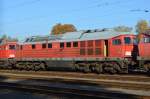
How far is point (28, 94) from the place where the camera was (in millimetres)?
17562

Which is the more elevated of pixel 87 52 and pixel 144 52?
pixel 87 52

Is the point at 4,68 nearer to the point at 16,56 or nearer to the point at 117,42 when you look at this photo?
the point at 16,56

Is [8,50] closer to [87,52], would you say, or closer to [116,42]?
[87,52]

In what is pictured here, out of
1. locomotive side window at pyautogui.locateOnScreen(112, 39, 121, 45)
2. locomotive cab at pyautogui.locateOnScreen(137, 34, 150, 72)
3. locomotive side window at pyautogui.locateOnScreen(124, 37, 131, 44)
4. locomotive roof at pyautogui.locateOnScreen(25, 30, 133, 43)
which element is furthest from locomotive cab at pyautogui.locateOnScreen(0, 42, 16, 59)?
locomotive cab at pyautogui.locateOnScreen(137, 34, 150, 72)

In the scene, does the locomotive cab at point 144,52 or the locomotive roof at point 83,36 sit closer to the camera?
the locomotive cab at point 144,52

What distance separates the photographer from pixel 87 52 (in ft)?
111

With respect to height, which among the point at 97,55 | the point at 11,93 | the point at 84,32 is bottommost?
the point at 11,93

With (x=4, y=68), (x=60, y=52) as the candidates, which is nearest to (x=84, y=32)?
(x=60, y=52)

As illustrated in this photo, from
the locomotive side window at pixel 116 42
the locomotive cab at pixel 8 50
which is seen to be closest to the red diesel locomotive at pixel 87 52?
the locomotive side window at pixel 116 42

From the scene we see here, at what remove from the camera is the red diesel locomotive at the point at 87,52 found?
1197 inches

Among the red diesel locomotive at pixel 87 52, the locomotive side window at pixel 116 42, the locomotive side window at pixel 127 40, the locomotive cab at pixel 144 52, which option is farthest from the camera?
the locomotive side window at pixel 116 42

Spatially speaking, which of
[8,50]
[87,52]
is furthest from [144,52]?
[8,50]

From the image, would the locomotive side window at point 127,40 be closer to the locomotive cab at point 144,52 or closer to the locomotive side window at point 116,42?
the locomotive side window at point 116,42

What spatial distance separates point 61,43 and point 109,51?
630 centimetres
